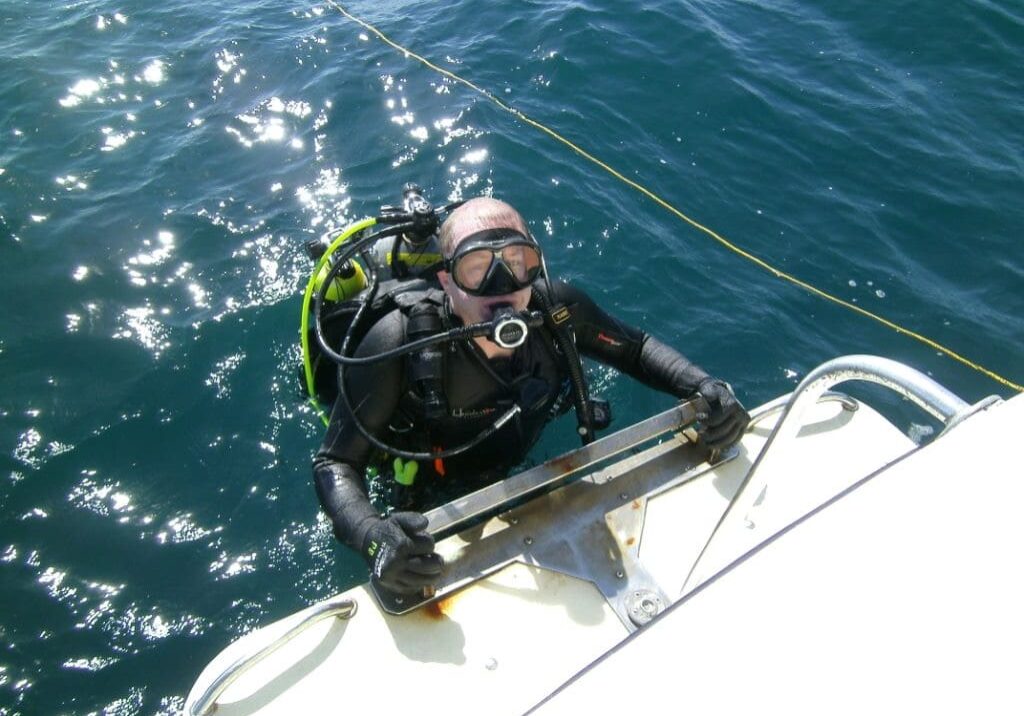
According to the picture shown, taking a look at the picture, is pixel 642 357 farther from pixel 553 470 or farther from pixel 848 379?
pixel 848 379

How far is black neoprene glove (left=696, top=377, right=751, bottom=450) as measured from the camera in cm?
283

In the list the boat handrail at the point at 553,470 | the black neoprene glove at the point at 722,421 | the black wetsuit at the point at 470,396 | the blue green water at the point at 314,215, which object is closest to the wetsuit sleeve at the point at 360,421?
the black wetsuit at the point at 470,396

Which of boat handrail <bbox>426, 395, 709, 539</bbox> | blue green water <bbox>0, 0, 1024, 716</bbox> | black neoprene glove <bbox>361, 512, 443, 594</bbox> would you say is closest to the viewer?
black neoprene glove <bbox>361, 512, 443, 594</bbox>

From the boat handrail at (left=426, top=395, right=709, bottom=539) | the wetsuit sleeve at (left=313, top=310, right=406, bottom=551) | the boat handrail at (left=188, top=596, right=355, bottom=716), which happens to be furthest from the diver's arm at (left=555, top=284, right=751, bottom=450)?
the boat handrail at (left=188, top=596, right=355, bottom=716)

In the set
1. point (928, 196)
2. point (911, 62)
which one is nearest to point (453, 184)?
point (928, 196)

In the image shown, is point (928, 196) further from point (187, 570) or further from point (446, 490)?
point (187, 570)

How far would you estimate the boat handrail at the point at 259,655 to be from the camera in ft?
6.35

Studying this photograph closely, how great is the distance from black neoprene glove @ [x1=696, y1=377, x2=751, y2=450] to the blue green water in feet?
4.78

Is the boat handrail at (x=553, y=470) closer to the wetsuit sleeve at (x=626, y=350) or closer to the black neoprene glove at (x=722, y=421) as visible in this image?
the black neoprene glove at (x=722, y=421)

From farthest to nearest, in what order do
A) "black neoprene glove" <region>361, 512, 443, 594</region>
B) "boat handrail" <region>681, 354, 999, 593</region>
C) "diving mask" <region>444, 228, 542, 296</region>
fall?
"diving mask" <region>444, 228, 542, 296</region>
"black neoprene glove" <region>361, 512, 443, 594</region>
"boat handrail" <region>681, 354, 999, 593</region>

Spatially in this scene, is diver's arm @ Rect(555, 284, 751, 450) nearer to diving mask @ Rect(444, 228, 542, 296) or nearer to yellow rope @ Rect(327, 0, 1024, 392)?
diving mask @ Rect(444, 228, 542, 296)

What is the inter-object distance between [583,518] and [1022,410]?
1.73 metres

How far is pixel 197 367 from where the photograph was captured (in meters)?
4.42

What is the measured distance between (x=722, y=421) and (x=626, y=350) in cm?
73
